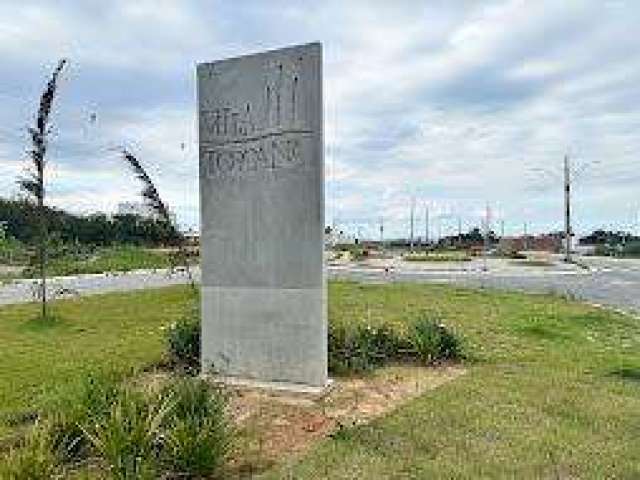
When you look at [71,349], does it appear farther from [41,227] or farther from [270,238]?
[41,227]

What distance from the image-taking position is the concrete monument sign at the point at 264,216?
8539mm

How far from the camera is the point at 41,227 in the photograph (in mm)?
17281

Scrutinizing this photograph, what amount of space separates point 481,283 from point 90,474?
86.0 feet

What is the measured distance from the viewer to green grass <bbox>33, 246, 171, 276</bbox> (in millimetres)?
43106

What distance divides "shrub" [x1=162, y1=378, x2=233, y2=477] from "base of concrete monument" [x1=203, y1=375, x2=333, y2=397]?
1705 mm

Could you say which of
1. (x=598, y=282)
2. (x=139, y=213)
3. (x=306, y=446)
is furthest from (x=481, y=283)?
(x=306, y=446)

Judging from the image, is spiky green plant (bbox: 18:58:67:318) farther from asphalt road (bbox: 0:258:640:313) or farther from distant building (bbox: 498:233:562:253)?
distant building (bbox: 498:233:562:253)

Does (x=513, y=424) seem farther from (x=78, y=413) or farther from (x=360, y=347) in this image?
(x=78, y=413)

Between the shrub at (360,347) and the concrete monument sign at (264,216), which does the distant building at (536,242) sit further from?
the concrete monument sign at (264,216)

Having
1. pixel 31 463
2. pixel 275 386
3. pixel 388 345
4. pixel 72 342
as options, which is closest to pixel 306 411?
pixel 275 386

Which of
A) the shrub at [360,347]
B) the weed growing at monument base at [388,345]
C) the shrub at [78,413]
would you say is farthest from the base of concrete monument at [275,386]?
the shrub at [78,413]

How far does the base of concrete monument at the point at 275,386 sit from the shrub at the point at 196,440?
171cm

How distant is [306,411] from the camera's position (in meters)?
7.74

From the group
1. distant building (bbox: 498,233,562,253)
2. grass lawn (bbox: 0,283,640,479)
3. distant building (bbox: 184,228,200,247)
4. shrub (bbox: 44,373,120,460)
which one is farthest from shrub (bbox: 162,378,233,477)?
distant building (bbox: 498,233,562,253)
